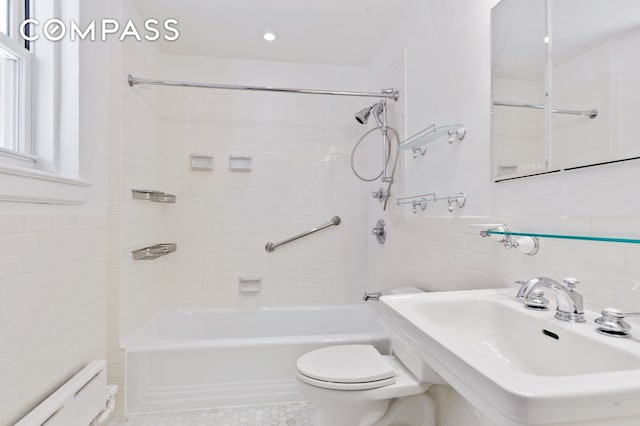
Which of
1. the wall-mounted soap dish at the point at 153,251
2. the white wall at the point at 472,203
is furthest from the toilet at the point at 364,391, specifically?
the wall-mounted soap dish at the point at 153,251

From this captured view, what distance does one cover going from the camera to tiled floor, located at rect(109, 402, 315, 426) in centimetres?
175

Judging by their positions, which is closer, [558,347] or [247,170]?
[558,347]

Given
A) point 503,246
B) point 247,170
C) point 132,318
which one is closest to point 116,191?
point 132,318

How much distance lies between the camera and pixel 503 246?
47.6 inches

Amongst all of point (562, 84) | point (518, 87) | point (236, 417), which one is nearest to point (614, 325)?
point (562, 84)

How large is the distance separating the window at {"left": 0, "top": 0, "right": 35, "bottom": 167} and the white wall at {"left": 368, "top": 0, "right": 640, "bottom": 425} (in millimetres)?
1926

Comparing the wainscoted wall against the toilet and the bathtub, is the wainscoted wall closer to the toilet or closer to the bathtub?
the bathtub

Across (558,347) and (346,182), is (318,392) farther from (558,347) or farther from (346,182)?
(346,182)

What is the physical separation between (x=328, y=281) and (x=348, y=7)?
204cm

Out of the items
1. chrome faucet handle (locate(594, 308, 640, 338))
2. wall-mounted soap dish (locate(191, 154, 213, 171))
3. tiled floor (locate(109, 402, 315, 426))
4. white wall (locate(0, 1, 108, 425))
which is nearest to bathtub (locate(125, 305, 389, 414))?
tiled floor (locate(109, 402, 315, 426))

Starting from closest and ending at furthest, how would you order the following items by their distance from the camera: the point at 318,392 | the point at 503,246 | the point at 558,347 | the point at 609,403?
the point at 609,403 → the point at 558,347 → the point at 503,246 → the point at 318,392

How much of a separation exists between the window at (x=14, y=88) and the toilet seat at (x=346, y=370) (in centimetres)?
153

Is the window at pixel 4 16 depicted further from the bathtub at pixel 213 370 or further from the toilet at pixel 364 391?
the toilet at pixel 364 391

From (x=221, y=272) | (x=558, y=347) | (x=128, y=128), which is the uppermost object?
(x=128, y=128)
